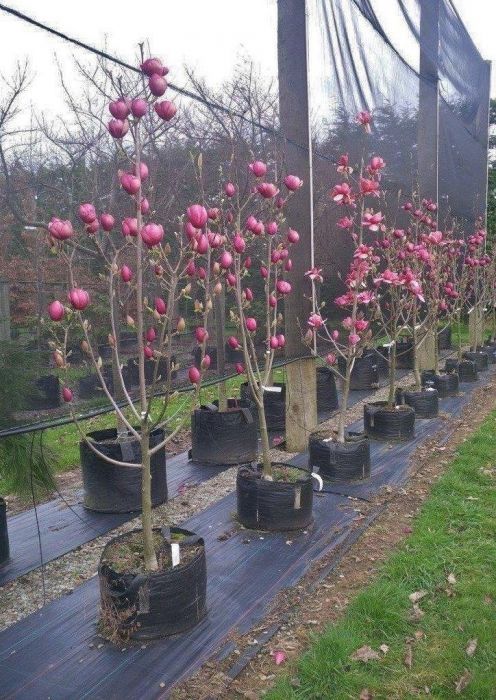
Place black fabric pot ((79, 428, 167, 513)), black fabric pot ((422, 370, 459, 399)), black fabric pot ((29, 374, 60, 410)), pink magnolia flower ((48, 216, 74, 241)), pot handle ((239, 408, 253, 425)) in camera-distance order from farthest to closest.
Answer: black fabric pot ((422, 370, 459, 399)) < pot handle ((239, 408, 253, 425)) < black fabric pot ((79, 428, 167, 513)) < black fabric pot ((29, 374, 60, 410)) < pink magnolia flower ((48, 216, 74, 241))

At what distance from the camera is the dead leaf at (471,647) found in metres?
1.95

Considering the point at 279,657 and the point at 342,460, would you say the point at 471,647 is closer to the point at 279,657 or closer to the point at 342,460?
the point at 279,657

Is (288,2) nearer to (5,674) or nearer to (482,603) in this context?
(482,603)

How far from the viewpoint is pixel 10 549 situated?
278 cm

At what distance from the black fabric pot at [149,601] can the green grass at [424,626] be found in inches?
16.5

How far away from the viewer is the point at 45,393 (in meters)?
2.53

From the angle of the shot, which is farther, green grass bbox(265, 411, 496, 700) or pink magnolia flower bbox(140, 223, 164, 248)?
green grass bbox(265, 411, 496, 700)

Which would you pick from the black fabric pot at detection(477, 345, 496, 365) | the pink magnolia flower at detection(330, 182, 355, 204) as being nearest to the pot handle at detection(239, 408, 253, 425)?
the pink magnolia flower at detection(330, 182, 355, 204)

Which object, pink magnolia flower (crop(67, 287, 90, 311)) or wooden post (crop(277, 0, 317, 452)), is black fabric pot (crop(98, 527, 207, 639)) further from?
wooden post (crop(277, 0, 317, 452))

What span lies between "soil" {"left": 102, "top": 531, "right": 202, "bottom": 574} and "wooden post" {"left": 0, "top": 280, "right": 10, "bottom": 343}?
93 cm

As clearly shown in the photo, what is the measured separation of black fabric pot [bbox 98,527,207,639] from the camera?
1.96 m

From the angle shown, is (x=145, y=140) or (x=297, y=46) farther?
(x=297, y=46)

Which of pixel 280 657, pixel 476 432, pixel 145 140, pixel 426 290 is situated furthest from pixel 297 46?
pixel 280 657

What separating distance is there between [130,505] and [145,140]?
74.3 inches
